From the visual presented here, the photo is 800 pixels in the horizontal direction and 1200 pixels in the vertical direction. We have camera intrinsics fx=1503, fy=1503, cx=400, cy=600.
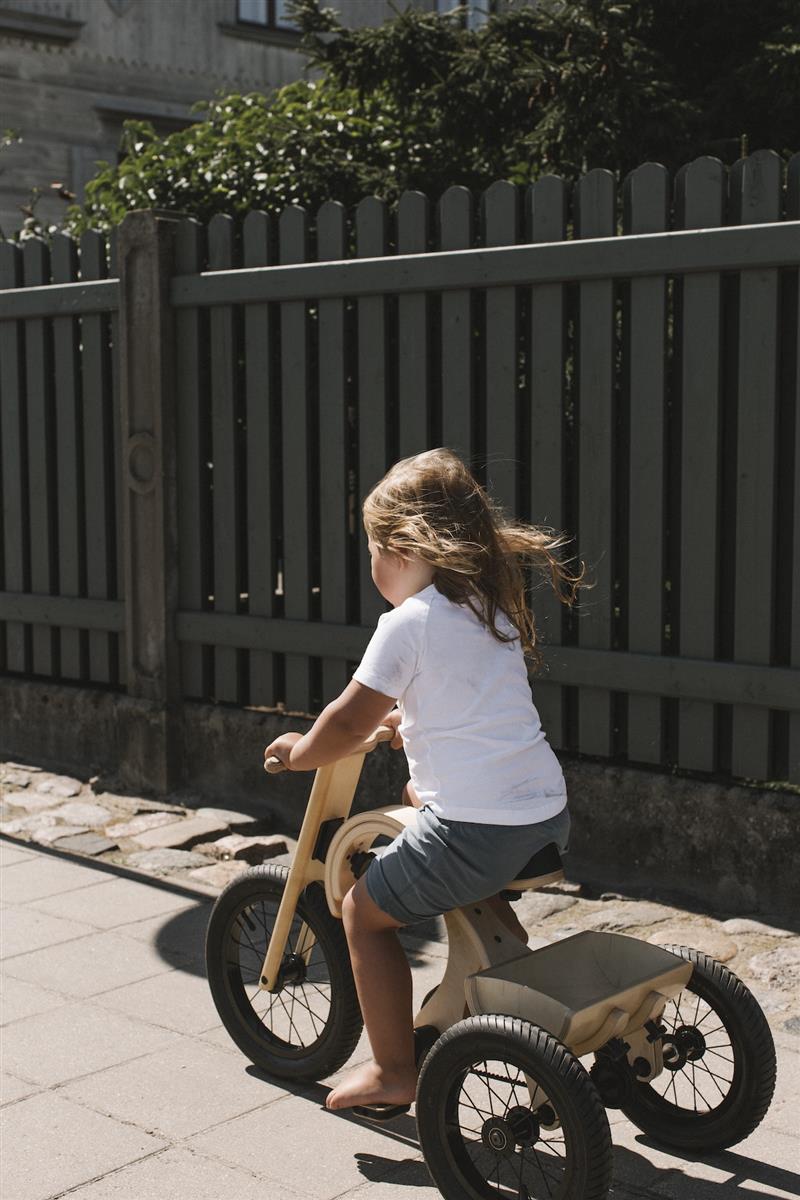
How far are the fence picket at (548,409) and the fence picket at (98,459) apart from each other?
2.09 metres

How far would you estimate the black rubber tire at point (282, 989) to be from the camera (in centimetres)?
330

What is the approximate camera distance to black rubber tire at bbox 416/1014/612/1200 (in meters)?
2.62

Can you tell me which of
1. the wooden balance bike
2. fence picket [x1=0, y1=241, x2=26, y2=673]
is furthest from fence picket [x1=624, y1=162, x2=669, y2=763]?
fence picket [x1=0, y1=241, x2=26, y2=673]

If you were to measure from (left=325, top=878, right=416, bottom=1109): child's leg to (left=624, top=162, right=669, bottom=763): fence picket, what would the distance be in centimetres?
193

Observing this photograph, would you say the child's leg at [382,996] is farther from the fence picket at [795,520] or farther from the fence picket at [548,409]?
the fence picket at [548,409]

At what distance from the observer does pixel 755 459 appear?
4504mm

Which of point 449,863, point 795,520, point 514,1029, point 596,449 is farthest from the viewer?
point 596,449

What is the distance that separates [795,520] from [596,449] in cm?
71

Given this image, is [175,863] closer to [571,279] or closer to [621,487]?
[621,487]

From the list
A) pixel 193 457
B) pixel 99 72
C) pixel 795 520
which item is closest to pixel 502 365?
pixel 795 520

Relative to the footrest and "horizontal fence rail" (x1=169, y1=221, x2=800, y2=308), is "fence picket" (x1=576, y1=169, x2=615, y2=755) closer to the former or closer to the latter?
"horizontal fence rail" (x1=169, y1=221, x2=800, y2=308)

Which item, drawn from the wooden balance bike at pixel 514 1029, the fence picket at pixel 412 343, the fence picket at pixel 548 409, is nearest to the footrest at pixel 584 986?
the wooden balance bike at pixel 514 1029

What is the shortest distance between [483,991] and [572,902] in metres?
1.91

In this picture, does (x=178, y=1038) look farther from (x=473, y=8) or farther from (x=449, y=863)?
(x=473, y=8)
